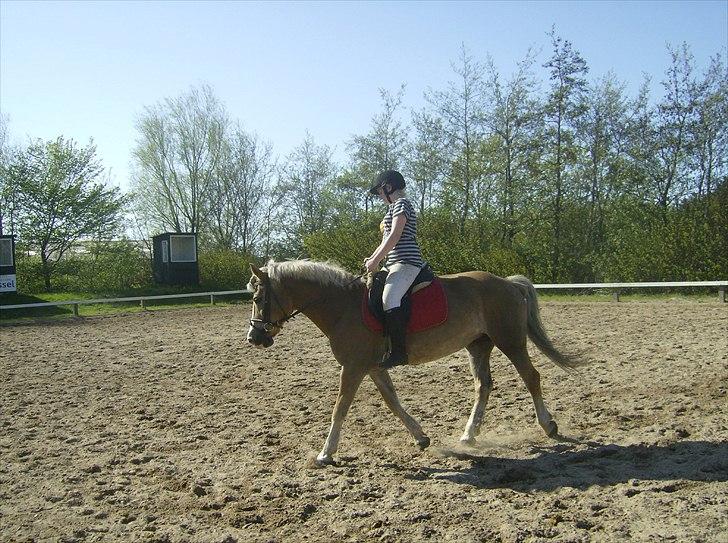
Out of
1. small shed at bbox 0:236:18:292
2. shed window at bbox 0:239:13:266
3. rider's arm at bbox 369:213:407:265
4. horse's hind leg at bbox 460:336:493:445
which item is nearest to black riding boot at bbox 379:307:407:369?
rider's arm at bbox 369:213:407:265

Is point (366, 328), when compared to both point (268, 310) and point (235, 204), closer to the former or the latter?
point (268, 310)

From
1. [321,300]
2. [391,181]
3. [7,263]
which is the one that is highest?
[391,181]

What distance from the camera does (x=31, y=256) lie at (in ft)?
128

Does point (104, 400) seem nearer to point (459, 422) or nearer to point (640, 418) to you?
point (459, 422)

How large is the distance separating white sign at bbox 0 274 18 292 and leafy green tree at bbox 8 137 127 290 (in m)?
8.95

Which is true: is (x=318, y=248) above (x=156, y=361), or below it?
above

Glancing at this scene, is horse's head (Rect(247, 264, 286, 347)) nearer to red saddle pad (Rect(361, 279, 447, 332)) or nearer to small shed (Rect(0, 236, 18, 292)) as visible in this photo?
red saddle pad (Rect(361, 279, 447, 332))

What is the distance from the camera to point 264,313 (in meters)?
6.61

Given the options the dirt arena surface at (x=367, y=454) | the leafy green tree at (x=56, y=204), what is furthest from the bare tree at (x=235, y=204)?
the dirt arena surface at (x=367, y=454)

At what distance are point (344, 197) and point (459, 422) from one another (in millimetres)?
32365

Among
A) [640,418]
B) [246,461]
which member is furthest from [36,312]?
[640,418]

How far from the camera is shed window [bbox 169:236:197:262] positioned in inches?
1377

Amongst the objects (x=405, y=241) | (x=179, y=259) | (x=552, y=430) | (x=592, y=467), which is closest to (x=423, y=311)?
(x=405, y=241)

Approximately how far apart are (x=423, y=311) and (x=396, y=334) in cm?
38
